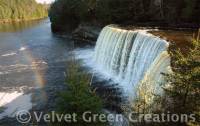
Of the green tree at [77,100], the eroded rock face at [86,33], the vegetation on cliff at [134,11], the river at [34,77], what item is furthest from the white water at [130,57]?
the eroded rock face at [86,33]

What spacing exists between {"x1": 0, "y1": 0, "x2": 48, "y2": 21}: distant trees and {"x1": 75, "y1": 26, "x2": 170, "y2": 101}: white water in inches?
4139

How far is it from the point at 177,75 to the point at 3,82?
2199 centimetres

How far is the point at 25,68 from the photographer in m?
35.2

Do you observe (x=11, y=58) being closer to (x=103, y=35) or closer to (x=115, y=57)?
(x=103, y=35)

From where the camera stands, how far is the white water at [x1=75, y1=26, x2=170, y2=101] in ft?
67.2

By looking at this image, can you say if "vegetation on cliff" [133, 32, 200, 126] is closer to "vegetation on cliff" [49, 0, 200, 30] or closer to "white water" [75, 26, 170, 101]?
"white water" [75, 26, 170, 101]

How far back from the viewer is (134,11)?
4394 cm

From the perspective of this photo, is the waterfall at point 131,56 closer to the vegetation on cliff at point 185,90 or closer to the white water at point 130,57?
the white water at point 130,57

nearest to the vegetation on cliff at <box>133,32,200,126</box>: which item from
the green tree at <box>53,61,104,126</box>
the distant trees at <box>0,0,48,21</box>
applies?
the green tree at <box>53,61,104,126</box>

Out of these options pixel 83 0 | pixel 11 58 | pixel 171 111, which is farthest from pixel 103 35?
pixel 171 111

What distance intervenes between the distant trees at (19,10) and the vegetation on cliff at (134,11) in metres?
79.1

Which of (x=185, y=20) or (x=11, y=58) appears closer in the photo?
(x=185, y=20)

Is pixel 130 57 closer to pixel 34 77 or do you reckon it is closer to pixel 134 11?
pixel 34 77

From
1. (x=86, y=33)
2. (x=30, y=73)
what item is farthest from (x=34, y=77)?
(x=86, y=33)
